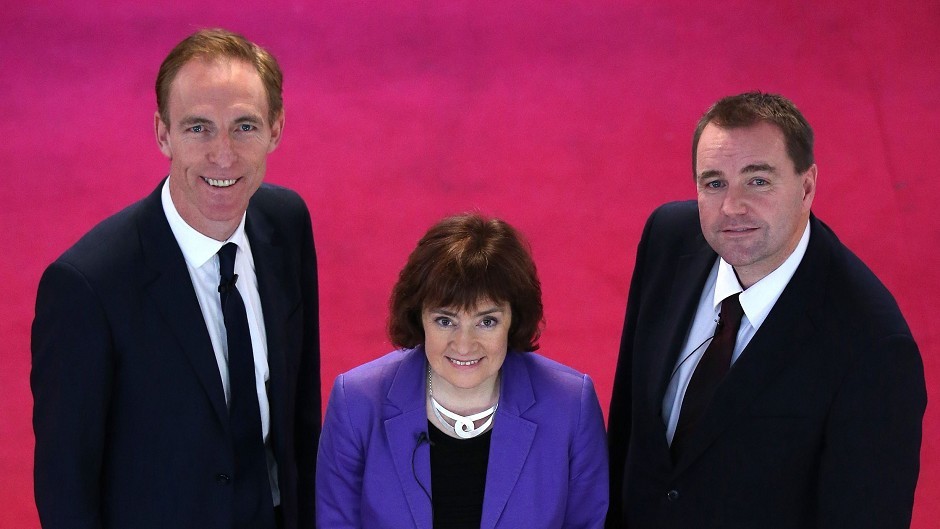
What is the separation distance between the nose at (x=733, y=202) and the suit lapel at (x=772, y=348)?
210mm

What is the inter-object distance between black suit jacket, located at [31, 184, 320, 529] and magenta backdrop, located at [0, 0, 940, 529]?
208cm

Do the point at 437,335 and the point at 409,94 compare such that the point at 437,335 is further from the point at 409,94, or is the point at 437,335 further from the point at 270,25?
the point at 270,25

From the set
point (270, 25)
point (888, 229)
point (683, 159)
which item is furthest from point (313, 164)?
point (888, 229)

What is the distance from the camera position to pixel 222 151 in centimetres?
301

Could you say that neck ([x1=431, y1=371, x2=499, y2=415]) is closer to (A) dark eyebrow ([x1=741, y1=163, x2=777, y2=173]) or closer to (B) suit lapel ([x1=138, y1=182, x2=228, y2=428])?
(B) suit lapel ([x1=138, y1=182, x2=228, y2=428])

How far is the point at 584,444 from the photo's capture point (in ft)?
10.2

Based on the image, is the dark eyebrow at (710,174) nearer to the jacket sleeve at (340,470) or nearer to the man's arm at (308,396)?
the jacket sleeve at (340,470)

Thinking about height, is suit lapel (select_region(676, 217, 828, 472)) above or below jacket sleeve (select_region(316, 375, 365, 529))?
above

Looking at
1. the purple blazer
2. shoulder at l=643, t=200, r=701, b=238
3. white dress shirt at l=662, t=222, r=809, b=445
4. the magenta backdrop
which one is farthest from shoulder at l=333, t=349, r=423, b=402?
the magenta backdrop

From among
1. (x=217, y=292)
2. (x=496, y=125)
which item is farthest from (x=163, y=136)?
(x=496, y=125)

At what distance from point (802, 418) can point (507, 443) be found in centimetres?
71

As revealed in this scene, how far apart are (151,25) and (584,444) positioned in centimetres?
457

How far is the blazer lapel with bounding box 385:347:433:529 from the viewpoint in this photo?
119 inches

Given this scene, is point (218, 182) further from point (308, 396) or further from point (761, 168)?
point (761, 168)
